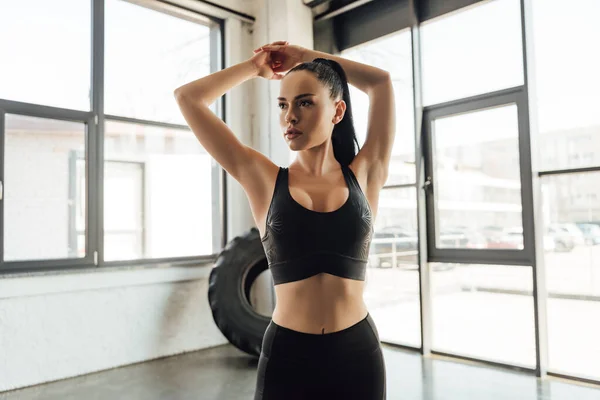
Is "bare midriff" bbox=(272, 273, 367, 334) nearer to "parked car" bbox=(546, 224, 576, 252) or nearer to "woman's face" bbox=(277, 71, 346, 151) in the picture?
"woman's face" bbox=(277, 71, 346, 151)

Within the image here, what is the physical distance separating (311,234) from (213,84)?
47cm

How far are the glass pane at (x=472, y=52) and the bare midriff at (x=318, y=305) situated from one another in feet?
10.1

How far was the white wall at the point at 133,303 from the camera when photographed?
3441mm

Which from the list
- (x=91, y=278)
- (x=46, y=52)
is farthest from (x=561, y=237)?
(x=46, y=52)

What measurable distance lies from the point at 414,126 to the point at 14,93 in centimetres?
309

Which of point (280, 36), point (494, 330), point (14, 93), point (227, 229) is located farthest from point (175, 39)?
point (494, 330)

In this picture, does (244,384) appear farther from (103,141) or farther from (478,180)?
(478,180)

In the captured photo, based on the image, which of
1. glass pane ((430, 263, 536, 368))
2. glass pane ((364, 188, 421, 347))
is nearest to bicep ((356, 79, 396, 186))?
glass pane ((430, 263, 536, 368))

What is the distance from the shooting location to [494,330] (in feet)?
12.6

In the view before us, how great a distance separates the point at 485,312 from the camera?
3889 millimetres

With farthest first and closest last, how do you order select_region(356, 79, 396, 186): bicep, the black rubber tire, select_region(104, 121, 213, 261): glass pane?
select_region(104, 121, 213, 261): glass pane, the black rubber tire, select_region(356, 79, 396, 186): bicep

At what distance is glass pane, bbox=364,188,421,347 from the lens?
14.0 feet

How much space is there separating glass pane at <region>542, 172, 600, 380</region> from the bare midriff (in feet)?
9.29

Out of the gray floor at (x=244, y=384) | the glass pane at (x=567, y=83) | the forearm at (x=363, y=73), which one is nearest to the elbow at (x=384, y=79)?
the forearm at (x=363, y=73)
